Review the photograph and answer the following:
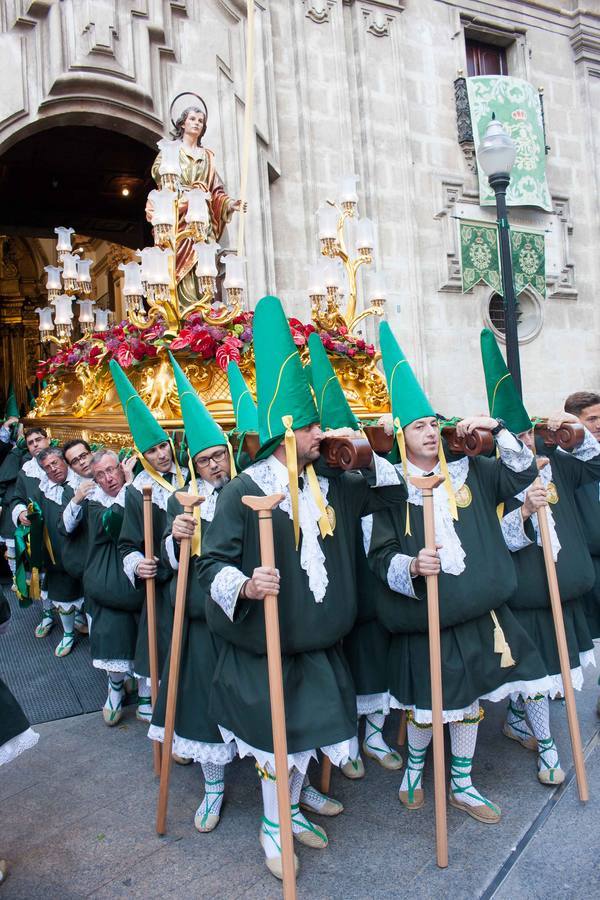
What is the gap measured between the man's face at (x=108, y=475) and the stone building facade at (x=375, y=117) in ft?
17.0

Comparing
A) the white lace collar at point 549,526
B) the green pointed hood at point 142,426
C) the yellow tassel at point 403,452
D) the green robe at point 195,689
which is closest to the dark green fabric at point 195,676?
the green robe at point 195,689

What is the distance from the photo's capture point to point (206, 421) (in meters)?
3.34

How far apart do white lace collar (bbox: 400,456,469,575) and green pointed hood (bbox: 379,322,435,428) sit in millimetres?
220

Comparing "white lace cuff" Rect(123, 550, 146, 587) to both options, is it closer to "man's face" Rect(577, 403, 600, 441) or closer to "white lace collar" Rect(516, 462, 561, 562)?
"white lace collar" Rect(516, 462, 561, 562)

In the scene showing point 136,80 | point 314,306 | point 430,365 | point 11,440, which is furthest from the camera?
point 430,365

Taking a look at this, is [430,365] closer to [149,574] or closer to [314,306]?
[314,306]

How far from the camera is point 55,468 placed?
5516 millimetres

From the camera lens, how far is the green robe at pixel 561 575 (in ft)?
11.5

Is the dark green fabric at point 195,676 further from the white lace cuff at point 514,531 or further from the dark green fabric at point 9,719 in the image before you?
the white lace cuff at point 514,531

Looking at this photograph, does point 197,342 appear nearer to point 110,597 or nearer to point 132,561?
point 110,597

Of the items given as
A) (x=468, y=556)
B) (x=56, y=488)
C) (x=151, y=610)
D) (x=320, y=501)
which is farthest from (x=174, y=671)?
(x=56, y=488)

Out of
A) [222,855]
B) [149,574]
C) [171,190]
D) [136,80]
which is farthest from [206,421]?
[136,80]

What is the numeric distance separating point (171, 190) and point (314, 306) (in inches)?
69.0

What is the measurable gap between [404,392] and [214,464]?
38.2 inches
